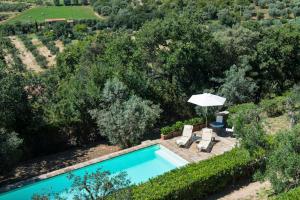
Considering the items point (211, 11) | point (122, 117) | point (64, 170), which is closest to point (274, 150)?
point (122, 117)

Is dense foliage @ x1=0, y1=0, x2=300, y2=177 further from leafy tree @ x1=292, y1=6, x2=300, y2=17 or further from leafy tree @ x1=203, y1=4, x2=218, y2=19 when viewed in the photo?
leafy tree @ x1=292, y1=6, x2=300, y2=17

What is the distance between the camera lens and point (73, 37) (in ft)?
266

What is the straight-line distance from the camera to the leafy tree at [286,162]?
40.1 feet

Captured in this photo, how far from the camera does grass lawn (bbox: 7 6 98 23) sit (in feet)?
325

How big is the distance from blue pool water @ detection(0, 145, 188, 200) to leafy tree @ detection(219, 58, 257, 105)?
258 inches

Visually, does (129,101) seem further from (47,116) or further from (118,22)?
(118,22)

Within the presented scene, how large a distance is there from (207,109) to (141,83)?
12.7 feet

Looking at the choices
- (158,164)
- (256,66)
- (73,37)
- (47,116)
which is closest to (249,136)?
(158,164)

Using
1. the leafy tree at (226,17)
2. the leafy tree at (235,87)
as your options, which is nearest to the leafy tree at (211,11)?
the leafy tree at (226,17)

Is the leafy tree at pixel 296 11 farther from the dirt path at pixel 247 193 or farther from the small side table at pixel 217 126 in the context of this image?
the dirt path at pixel 247 193

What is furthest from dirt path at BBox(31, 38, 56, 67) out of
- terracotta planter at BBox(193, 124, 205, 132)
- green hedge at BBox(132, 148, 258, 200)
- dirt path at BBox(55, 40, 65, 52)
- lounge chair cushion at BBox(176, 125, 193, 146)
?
green hedge at BBox(132, 148, 258, 200)

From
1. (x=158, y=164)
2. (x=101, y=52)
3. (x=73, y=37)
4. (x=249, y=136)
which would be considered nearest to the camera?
(x=249, y=136)

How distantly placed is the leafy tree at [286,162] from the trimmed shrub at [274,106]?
9.59m

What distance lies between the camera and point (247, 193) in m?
14.8
